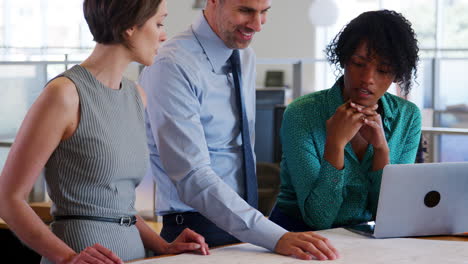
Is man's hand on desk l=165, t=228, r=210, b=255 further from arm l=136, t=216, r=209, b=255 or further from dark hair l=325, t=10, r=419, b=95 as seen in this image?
dark hair l=325, t=10, r=419, b=95

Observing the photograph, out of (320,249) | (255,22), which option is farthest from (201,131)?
(320,249)

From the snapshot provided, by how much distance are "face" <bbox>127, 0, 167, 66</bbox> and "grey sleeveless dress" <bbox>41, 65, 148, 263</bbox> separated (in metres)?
0.10

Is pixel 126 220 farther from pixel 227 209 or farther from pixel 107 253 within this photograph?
pixel 227 209

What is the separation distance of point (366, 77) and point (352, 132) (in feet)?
0.53

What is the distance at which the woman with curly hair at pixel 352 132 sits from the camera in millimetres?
1950

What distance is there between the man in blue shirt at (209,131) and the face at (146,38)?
0.27m

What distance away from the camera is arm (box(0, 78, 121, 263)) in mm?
1404

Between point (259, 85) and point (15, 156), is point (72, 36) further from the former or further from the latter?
point (15, 156)

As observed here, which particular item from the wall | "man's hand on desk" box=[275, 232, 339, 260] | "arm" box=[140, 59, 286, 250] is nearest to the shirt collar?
"arm" box=[140, 59, 286, 250]

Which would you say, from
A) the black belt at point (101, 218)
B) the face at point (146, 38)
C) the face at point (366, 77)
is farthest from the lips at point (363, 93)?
the black belt at point (101, 218)

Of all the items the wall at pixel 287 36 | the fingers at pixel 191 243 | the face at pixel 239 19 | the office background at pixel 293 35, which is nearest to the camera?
the fingers at pixel 191 243

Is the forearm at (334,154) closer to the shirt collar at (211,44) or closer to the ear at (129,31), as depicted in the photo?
the shirt collar at (211,44)

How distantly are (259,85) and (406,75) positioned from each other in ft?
31.4

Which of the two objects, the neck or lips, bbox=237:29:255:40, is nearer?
the neck
